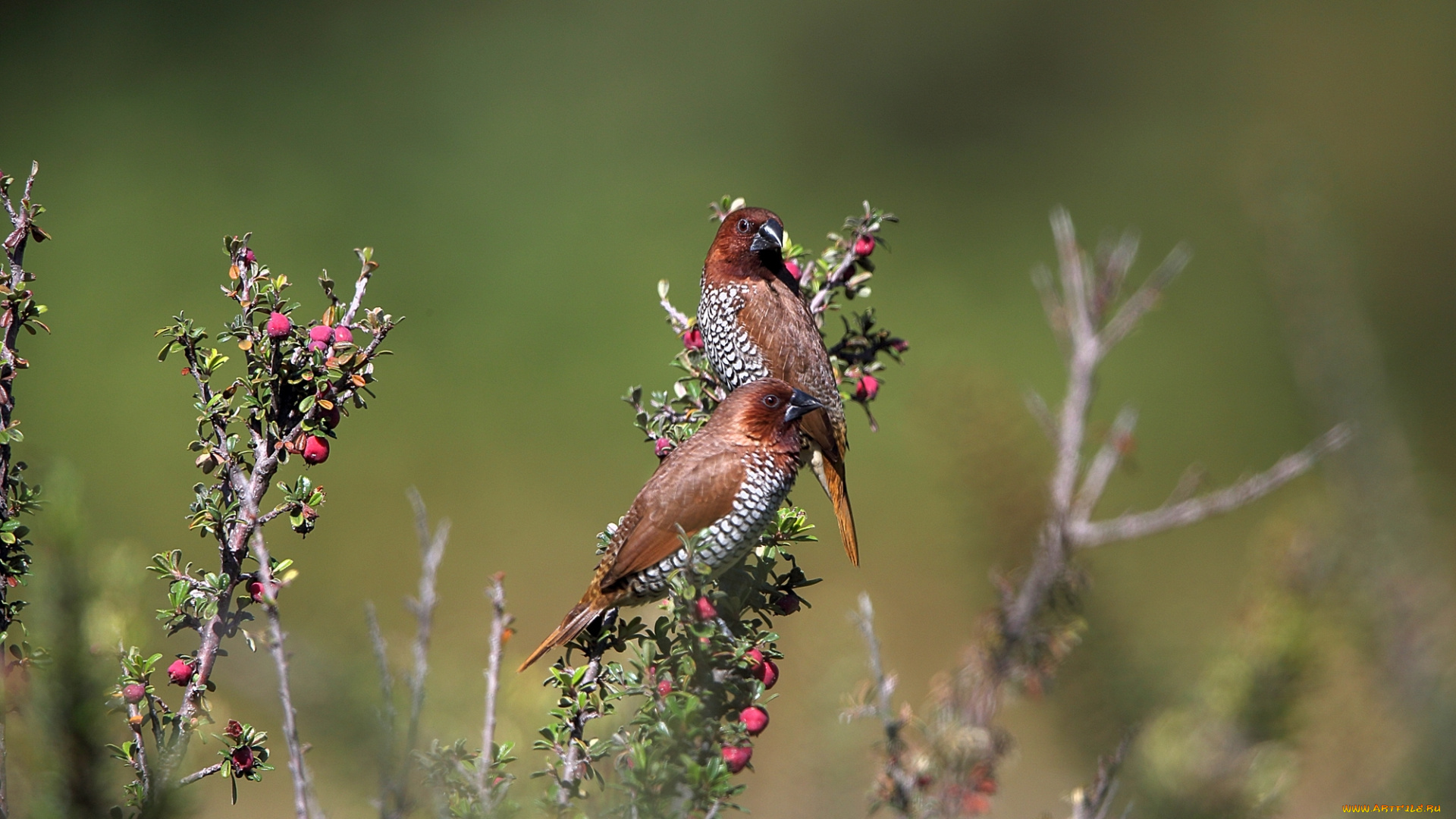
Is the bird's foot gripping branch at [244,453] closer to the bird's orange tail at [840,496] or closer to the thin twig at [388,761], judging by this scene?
the thin twig at [388,761]

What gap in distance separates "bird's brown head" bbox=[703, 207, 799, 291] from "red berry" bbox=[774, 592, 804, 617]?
1656 millimetres

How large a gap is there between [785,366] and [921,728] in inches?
83.2

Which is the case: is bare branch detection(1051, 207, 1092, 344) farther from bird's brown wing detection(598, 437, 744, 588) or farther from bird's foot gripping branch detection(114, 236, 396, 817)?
bird's foot gripping branch detection(114, 236, 396, 817)

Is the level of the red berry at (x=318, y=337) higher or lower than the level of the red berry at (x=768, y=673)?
higher

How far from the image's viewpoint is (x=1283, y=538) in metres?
1.36

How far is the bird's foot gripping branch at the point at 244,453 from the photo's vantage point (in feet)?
5.08

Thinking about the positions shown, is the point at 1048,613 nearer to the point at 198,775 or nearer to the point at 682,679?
the point at 682,679

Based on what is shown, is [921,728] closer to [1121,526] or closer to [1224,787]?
[1224,787]

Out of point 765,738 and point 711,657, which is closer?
point 711,657

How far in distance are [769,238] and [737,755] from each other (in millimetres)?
2145

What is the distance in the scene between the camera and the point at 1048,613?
172cm

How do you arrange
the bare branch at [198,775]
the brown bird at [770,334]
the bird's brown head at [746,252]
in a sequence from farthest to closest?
1. the bird's brown head at [746,252]
2. the brown bird at [770,334]
3. the bare branch at [198,775]

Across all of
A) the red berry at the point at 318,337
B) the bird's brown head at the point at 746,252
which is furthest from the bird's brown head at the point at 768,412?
the red berry at the point at 318,337

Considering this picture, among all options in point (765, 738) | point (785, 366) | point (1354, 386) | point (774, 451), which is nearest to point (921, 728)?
point (1354, 386)
